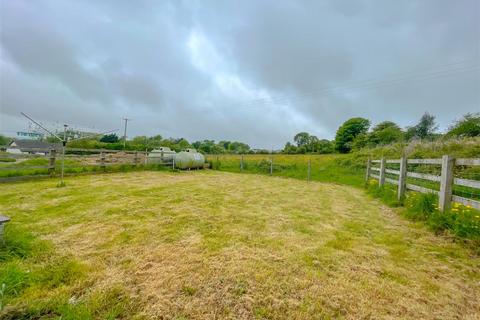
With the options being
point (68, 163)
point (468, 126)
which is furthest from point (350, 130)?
point (68, 163)

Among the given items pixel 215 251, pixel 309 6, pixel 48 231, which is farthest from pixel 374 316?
pixel 309 6

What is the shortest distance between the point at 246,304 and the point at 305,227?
2185mm

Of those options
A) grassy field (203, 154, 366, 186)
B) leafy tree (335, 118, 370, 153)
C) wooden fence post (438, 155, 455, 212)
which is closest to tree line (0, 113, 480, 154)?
leafy tree (335, 118, 370, 153)

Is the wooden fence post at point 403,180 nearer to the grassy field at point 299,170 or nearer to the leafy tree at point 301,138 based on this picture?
the grassy field at point 299,170

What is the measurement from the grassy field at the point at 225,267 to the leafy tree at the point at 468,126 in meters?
18.8

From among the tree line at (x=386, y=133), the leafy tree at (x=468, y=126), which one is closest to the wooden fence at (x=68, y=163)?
the tree line at (x=386, y=133)

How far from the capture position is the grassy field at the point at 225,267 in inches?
63.7

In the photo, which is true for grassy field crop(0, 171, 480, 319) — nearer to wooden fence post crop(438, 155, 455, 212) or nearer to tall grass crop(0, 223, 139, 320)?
tall grass crop(0, 223, 139, 320)

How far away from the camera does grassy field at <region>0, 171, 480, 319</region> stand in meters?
1.62

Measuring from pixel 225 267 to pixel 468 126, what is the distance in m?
23.4

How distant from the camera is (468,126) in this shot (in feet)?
54.1

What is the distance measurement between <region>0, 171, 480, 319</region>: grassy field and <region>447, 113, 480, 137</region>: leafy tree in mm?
18805

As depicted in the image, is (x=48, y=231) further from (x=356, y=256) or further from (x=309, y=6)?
(x=309, y=6)

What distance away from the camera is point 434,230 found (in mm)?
3480
